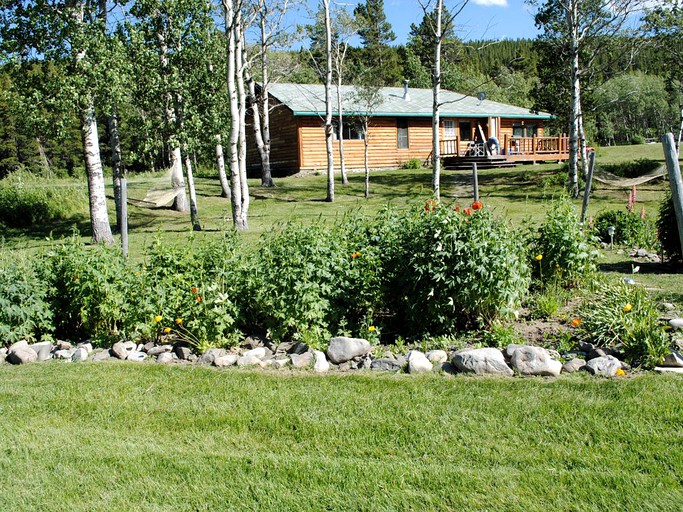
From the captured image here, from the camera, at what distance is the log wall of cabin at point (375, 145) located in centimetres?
2522

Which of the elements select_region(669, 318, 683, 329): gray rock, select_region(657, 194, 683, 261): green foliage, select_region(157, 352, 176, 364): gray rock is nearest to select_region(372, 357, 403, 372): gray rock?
select_region(157, 352, 176, 364): gray rock

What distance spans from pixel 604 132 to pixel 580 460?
63.0 meters

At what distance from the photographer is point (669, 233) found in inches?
285

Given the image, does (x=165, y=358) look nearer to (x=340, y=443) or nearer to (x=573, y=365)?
(x=340, y=443)

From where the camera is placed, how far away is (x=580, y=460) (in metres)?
2.92

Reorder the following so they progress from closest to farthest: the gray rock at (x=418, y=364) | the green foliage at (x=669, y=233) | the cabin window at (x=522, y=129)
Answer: the gray rock at (x=418, y=364), the green foliage at (x=669, y=233), the cabin window at (x=522, y=129)

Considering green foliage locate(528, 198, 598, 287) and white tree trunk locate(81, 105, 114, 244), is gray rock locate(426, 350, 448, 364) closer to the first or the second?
green foliage locate(528, 198, 598, 287)

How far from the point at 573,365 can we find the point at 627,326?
563 mm

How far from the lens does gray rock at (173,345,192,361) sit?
186 inches

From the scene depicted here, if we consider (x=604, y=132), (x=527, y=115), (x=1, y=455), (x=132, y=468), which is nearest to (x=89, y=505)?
(x=132, y=468)

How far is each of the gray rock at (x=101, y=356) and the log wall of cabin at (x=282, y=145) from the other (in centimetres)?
2106

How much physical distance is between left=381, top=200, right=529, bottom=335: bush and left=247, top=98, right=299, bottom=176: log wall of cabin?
21050 mm

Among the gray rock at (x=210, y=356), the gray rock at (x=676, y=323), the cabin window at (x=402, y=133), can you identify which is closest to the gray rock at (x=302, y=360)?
the gray rock at (x=210, y=356)

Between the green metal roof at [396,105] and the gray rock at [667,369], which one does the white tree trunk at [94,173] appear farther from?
the green metal roof at [396,105]
